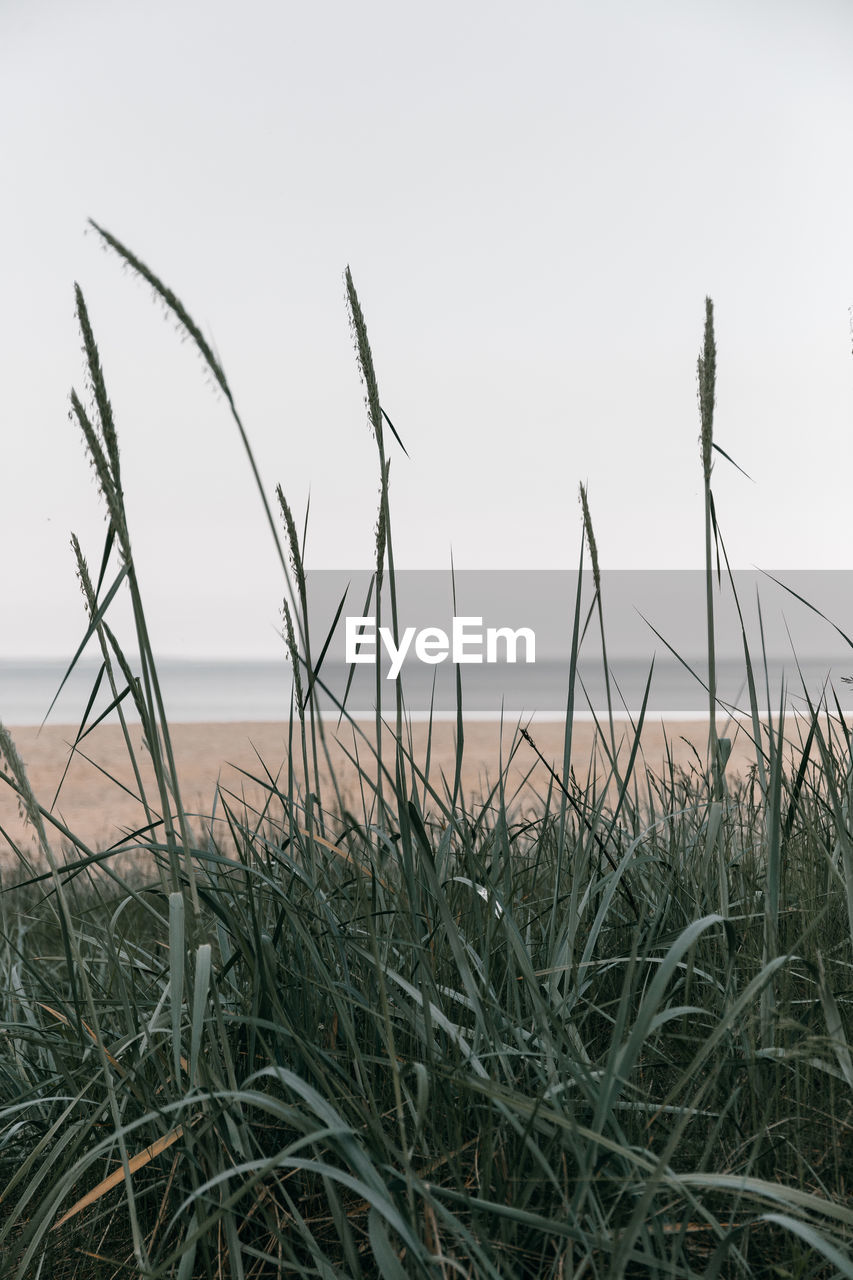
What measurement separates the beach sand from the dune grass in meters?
1.02

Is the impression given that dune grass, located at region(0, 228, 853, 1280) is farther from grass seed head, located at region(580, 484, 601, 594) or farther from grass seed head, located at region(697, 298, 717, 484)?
grass seed head, located at region(580, 484, 601, 594)

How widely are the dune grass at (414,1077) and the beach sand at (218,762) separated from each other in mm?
1021

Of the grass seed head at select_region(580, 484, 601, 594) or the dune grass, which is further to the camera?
the grass seed head at select_region(580, 484, 601, 594)

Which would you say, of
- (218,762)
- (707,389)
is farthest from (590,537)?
(218,762)

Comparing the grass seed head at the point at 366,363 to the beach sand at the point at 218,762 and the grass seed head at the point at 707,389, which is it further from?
the beach sand at the point at 218,762

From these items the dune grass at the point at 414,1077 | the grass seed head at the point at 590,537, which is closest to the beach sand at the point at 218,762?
the grass seed head at the point at 590,537

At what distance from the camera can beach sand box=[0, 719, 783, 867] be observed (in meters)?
3.78

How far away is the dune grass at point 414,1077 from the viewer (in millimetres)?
796

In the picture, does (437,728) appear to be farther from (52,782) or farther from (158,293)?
(158,293)

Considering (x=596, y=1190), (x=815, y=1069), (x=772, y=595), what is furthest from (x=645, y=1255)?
(x=772, y=595)

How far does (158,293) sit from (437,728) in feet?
30.7

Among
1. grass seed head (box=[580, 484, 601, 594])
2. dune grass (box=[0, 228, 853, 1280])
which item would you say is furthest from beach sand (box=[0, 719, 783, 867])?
dune grass (box=[0, 228, 853, 1280])

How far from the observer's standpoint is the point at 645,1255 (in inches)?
29.6

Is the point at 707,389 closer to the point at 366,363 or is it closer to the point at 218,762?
the point at 366,363
